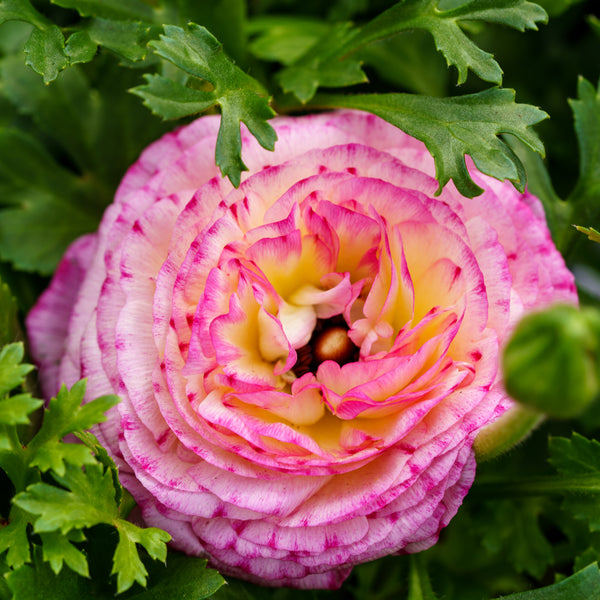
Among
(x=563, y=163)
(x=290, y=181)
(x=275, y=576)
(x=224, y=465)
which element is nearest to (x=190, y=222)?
(x=290, y=181)

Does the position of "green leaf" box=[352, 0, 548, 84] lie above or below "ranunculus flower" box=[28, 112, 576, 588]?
above

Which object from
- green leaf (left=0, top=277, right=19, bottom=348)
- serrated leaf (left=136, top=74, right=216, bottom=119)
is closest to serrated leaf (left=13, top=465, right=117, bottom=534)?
green leaf (left=0, top=277, right=19, bottom=348)

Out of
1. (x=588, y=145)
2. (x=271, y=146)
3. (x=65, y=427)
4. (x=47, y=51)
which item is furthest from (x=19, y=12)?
(x=588, y=145)

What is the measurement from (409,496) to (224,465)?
15 cm

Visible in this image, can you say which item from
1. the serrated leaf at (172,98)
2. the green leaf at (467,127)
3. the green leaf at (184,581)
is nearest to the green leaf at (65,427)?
the green leaf at (184,581)

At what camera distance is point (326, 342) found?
75 centimetres

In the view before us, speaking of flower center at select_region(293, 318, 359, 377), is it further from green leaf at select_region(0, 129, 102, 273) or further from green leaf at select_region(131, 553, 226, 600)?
green leaf at select_region(0, 129, 102, 273)

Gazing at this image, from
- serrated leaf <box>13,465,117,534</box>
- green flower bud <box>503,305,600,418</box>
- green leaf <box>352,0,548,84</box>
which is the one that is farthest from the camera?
green leaf <box>352,0,548,84</box>

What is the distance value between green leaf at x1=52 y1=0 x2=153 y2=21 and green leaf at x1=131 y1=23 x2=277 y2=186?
0.12 m

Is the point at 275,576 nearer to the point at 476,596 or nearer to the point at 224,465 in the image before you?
the point at 224,465

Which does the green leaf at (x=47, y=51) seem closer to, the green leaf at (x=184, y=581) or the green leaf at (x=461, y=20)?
the green leaf at (x=461, y=20)

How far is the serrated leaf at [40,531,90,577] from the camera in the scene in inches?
23.0

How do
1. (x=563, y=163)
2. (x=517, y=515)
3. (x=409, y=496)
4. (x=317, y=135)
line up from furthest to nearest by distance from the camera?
(x=563, y=163)
(x=517, y=515)
(x=317, y=135)
(x=409, y=496)

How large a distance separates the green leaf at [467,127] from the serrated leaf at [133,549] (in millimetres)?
382
